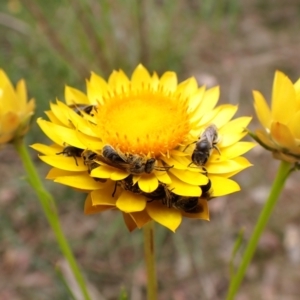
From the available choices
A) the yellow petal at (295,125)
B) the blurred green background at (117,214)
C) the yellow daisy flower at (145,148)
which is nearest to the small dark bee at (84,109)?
the yellow daisy flower at (145,148)

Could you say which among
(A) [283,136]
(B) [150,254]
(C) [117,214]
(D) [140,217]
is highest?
(A) [283,136]

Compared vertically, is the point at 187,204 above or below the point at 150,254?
above

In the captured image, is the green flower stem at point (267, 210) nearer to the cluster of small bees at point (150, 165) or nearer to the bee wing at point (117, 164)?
the cluster of small bees at point (150, 165)

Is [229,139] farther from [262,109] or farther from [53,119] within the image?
[53,119]

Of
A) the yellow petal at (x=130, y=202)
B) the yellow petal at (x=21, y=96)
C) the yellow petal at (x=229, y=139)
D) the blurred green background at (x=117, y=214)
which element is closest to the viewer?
the yellow petal at (x=130, y=202)

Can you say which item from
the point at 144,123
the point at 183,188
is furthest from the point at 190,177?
the point at 144,123

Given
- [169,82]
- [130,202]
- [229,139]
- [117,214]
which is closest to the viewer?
[130,202]

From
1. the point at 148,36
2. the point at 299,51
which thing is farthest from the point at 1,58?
the point at 299,51
